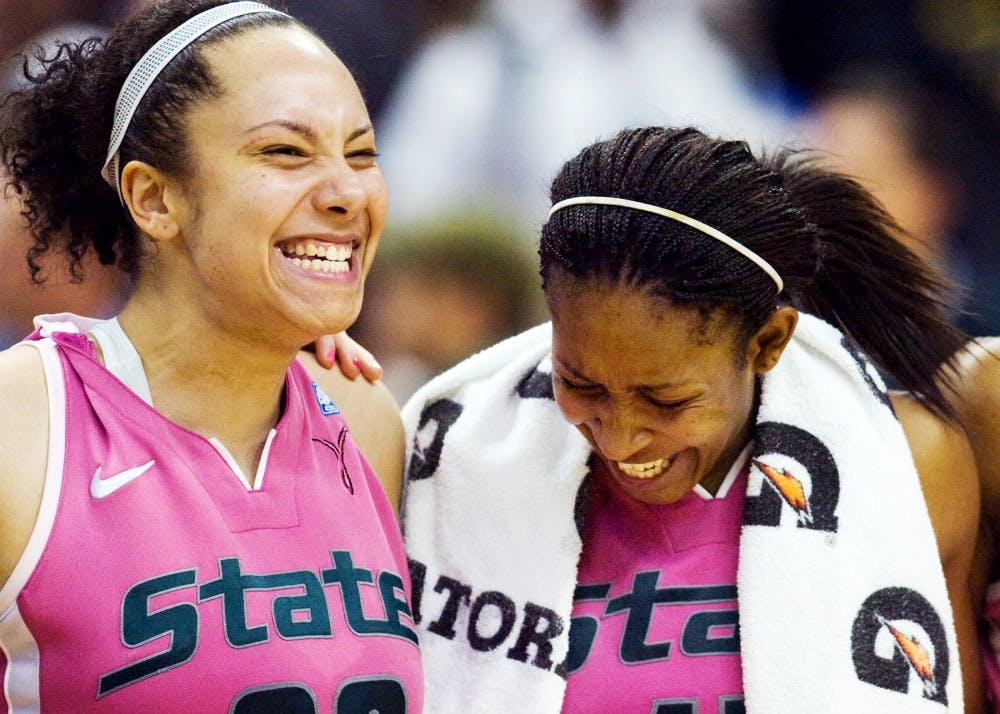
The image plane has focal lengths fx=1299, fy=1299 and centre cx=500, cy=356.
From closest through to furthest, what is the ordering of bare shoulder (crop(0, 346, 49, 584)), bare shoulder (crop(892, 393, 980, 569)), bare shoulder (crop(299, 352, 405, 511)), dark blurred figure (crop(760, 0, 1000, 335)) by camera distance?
bare shoulder (crop(0, 346, 49, 584)) < bare shoulder (crop(892, 393, 980, 569)) < bare shoulder (crop(299, 352, 405, 511)) < dark blurred figure (crop(760, 0, 1000, 335))

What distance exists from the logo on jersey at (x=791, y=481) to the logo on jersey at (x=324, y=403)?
599 mm

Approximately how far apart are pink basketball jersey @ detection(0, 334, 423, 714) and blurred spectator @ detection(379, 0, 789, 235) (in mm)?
1681

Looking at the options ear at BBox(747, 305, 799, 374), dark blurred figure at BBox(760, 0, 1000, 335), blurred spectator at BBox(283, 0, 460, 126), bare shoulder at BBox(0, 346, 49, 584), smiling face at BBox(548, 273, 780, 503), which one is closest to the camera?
bare shoulder at BBox(0, 346, 49, 584)

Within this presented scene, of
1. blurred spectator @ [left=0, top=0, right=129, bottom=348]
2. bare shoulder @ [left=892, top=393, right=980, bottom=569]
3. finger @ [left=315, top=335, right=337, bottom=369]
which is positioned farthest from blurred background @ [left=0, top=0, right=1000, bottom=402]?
bare shoulder @ [left=892, top=393, right=980, bottom=569]

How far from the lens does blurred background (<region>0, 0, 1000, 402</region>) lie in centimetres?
332

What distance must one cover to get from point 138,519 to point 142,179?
0.45 meters

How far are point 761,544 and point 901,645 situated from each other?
219mm

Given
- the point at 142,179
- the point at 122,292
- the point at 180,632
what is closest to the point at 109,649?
the point at 180,632

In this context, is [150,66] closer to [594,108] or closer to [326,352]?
[326,352]

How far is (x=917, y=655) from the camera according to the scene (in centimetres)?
169

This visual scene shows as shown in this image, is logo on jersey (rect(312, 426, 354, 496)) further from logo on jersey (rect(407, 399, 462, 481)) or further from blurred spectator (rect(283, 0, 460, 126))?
blurred spectator (rect(283, 0, 460, 126))

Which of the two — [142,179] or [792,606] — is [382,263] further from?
[792,606]

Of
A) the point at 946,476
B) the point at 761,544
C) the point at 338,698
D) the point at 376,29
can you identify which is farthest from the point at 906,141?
the point at 338,698

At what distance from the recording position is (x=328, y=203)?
5.46ft
